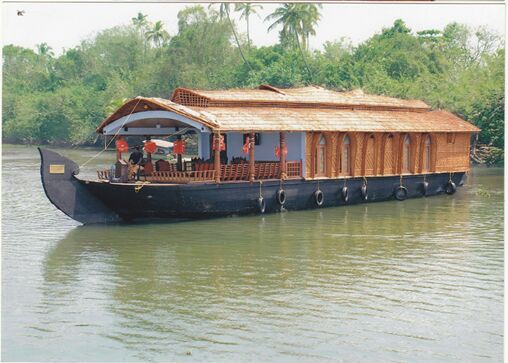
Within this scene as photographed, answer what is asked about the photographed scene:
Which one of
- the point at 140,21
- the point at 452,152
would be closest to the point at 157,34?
the point at 140,21

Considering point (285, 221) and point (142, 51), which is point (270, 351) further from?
point (142, 51)

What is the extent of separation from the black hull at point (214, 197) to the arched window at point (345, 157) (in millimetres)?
183

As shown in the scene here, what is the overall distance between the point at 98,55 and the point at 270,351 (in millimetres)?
46120

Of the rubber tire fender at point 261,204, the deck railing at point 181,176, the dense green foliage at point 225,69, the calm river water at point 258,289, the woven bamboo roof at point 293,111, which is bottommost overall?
the calm river water at point 258,289

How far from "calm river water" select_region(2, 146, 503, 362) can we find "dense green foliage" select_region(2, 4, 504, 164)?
14.1 meters

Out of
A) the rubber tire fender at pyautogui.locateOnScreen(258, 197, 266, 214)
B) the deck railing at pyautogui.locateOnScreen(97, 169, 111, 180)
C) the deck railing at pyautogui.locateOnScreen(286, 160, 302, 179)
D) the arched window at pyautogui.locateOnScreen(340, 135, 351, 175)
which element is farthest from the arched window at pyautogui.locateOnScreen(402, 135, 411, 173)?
the deck railing at pyautogui.locateOnScreen(97, 169, 111, 180)

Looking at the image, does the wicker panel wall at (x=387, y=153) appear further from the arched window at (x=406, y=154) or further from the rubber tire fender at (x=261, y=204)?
the rubber tire fender at (x=261, y=204)

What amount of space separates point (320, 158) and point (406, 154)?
261 centimetres

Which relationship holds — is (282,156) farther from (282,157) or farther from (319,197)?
(319,197)

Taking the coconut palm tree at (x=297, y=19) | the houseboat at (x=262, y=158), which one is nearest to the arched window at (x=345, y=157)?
the houseboat at (x=262, y=158)

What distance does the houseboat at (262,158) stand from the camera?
522 inches

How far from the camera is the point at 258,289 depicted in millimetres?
9258

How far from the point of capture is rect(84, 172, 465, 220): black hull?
43.0 ft

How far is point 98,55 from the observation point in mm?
51719
